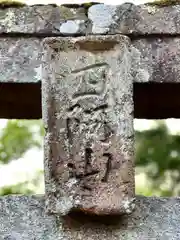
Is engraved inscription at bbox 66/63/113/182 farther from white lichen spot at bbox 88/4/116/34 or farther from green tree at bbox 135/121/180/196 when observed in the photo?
green tree at bbox 135/121/180/196

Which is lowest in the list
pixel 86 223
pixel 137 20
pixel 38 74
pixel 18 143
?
pixel 86 223

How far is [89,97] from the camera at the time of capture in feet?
6.45

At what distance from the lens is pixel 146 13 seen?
2.05m

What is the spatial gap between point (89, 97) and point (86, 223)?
40 cm

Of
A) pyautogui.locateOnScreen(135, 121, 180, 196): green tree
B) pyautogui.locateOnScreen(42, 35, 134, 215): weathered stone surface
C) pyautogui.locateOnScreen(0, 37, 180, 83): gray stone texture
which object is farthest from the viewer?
pyautogui.locateOnScreen(135, 121, 180, 196): green tree

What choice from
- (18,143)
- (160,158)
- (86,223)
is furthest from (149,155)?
(86,223)

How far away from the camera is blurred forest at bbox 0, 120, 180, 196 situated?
5.43 m

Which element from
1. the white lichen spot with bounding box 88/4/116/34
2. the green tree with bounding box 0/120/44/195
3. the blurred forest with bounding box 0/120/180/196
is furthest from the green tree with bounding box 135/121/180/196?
the white lichen spot with bounding box 88/4/116/34

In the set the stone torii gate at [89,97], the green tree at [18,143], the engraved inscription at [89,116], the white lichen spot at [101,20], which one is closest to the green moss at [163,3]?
the stone torii gate at [89,97]

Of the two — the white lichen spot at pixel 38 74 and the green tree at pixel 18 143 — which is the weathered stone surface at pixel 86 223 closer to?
the white lichen spot at pixel 38 74

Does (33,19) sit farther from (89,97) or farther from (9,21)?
(89,97)

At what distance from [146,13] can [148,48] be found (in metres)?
0.11

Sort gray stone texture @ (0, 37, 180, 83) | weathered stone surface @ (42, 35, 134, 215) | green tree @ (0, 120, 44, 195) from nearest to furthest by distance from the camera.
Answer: weathered stone surface @ (42, 35, 134, 215), gray stone texture @ (0, 37, 180, 83), green tree @ (0, 120, 44, 195)

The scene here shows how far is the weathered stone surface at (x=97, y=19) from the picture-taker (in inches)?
80.1
